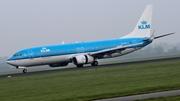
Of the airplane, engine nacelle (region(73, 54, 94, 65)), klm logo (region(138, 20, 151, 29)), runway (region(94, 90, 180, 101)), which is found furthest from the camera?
klm logo (region(138, 20, 151, 29))

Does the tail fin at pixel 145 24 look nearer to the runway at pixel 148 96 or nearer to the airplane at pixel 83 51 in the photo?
the airplane at pixel 83 51

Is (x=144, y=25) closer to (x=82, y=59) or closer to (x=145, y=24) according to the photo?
(x=145, y=24)

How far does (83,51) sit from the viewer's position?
58.2 m

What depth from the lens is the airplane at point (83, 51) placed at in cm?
5391

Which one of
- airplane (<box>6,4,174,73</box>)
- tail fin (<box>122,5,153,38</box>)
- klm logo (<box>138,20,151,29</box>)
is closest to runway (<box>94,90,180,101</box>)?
airplane (<box>6,4,174,73</box>)

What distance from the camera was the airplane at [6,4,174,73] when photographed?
177 ft

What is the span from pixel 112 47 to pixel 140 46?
5.03 meters

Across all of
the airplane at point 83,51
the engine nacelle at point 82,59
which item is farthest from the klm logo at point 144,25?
the engine nacelle at point 82,59

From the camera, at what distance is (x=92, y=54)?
191 feet

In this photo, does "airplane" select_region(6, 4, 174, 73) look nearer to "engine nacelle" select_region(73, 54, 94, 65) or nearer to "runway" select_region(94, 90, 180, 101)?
"engine nacelle" select_region(73, 54, 94, 65)

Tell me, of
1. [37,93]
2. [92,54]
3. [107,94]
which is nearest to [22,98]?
[37,93]

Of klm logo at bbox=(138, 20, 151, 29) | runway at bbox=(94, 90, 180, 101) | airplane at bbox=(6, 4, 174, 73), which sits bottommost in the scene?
runway at bbox=(94, 90, 180, 101)

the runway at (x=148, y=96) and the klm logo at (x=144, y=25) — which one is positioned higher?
the klm logo at (x=144, y=25)

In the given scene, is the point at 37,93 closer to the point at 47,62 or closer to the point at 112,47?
the point at 47,62
